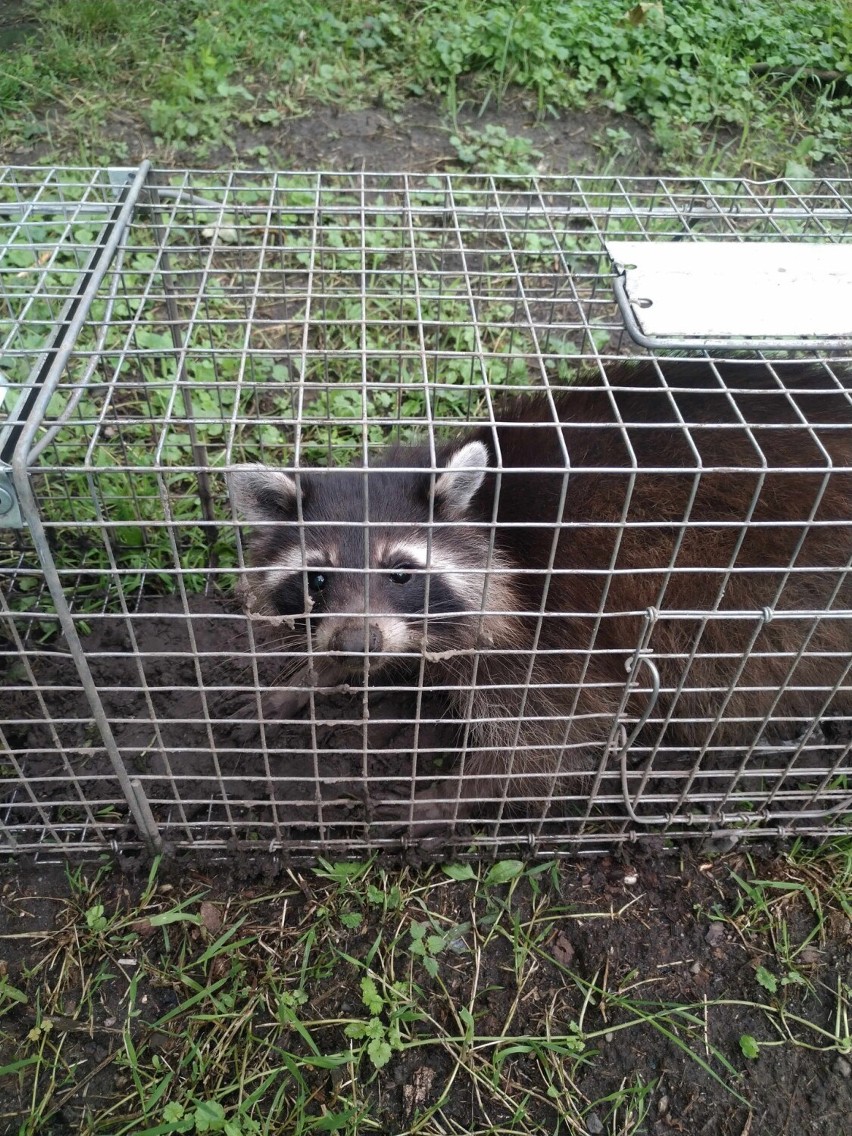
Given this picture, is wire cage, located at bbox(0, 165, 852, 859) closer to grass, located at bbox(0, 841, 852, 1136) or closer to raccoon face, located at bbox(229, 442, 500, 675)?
raccoon face, located at bbox(229, 442, 500, 675)

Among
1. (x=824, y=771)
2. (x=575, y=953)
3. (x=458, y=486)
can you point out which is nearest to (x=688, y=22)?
(x=458, y=486)

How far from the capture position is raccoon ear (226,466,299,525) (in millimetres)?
2324

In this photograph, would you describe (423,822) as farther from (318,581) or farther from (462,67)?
(462,67)

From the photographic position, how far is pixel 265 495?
7.89 ft

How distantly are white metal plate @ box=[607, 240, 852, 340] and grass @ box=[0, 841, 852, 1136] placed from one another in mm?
1547

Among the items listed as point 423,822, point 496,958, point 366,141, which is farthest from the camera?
point 366,141

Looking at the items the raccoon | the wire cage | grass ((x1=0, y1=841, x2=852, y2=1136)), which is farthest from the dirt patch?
grass ((x1=0, y1=841, x2=852, y2=1136))

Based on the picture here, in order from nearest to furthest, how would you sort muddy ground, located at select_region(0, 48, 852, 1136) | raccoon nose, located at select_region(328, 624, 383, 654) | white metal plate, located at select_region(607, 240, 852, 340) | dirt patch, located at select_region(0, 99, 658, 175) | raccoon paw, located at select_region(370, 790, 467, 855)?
white metal plate, located at select_region(607, 240, 852, 340) < muddy ground, located at select_region(0, 48, 852, 1136) < raccoon nose, located at select_region(328, 624, 383, 654) < raccoon paw, located at select_region(370, 790, 467, 855) < dirt patch, located at select_region(0, 99, 658, 175)

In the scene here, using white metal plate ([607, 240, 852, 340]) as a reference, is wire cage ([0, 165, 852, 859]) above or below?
below

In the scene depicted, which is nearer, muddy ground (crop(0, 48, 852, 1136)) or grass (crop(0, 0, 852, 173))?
muddy ground (crop(0, 48, 852, 1136))

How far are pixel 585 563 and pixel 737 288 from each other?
0.82 metres

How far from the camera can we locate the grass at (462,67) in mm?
5191

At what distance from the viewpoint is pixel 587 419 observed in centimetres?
276

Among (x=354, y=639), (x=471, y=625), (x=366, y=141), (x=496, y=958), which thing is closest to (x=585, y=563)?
(x=471, y=625)
